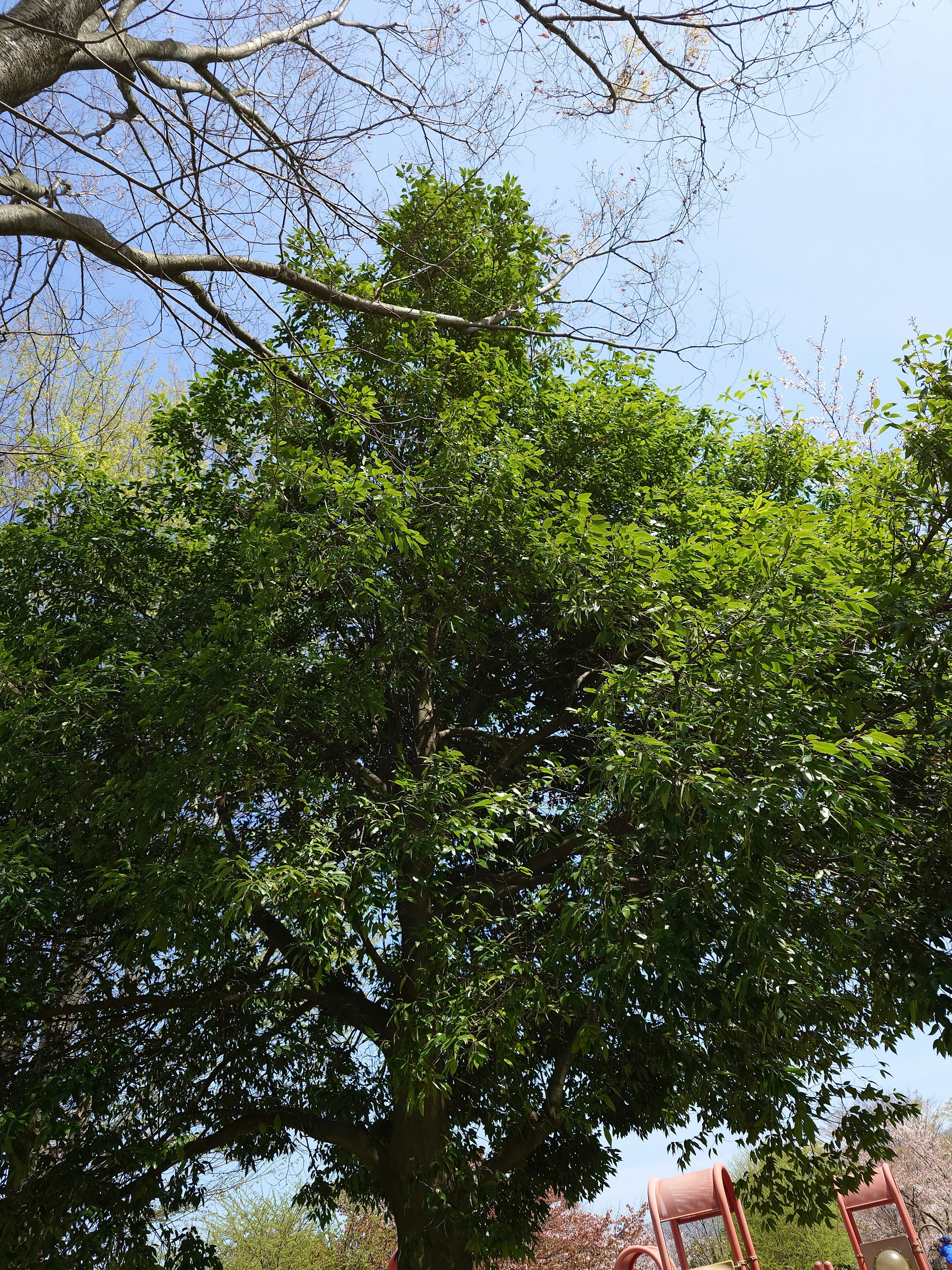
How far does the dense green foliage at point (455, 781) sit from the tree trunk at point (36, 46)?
1532 mm

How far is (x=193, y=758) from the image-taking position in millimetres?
6000

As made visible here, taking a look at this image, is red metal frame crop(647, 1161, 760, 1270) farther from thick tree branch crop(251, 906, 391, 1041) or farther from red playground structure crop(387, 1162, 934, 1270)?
thick tree branch crop(251, 906, 391, 1041)

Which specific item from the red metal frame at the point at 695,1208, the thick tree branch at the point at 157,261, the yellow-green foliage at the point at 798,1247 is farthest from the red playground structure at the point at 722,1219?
the thick tree branch at the point at 157,261

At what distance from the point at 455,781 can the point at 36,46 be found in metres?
4.66

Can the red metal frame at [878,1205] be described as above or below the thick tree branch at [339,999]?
below

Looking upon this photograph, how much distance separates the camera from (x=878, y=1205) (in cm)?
1334

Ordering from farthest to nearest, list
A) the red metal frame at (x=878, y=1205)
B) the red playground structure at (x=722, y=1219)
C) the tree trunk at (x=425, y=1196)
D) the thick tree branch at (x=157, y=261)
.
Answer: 1. the red metal frame at (x=878, y=1205)
2. the red playground structure at (x=722, y=1219)
3. the tree trunk at (x=425, y=1196)
4. the thick tree branch at (x=157, y=261)

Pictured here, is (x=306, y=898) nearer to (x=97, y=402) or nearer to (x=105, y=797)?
(x=105, y=797)

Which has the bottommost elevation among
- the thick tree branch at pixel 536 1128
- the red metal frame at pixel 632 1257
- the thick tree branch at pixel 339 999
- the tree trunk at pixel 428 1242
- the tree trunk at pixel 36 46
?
the tree trunk at pixel 428 1242

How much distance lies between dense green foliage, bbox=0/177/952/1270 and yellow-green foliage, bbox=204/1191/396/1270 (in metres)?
9.84

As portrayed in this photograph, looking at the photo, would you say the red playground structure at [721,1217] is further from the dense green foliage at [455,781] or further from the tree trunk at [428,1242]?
the tree trunk at [428,1242]

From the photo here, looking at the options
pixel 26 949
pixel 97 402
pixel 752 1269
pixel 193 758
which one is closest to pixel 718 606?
pixel 193 758

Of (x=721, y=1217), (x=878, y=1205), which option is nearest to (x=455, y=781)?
(x=721, y=1217)

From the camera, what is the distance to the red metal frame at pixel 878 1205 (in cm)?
1238
